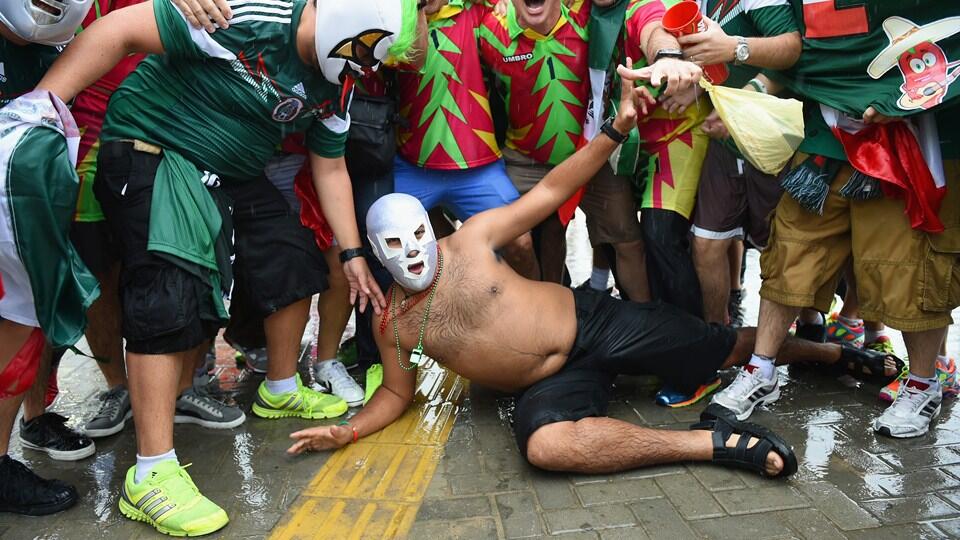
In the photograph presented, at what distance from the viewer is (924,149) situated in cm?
304

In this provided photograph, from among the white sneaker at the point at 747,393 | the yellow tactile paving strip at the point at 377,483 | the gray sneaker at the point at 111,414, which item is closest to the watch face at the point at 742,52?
the white sneaker at the point at 747,393

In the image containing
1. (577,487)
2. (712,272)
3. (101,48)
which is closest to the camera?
(101,48)

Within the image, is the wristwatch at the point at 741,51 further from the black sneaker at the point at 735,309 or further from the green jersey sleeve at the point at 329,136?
the black sneaker at the point at 735,309

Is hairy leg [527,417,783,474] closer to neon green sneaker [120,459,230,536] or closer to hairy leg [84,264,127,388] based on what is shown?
neon green sneaker [120,459,230,536]

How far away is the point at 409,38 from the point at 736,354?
2.15m

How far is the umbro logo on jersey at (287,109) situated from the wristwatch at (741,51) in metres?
1.77

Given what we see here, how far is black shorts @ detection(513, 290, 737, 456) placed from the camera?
10.7 feet

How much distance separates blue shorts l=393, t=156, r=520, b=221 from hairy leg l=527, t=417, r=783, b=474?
4.21 feet

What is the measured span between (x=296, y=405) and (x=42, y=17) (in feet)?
6.29

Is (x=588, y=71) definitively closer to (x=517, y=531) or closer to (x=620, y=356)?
(x=620, y=356)

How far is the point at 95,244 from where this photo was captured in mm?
3271

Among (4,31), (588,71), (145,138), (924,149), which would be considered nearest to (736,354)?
(924,149)

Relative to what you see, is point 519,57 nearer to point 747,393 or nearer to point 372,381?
point 372,381

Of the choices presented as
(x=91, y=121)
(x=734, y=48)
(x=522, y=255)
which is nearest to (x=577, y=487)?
(x=522, y=255)
